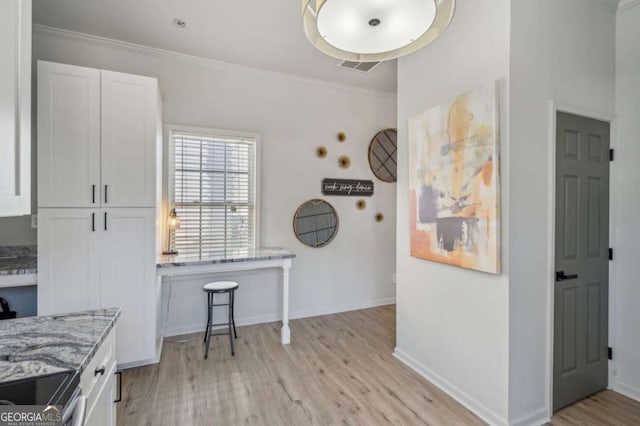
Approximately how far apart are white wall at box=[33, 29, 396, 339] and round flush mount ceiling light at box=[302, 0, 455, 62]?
2.49 m

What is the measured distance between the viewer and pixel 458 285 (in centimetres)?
231

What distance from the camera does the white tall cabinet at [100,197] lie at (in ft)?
8.01

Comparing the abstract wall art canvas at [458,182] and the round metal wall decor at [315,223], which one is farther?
the round metal wall decor at [315,223]

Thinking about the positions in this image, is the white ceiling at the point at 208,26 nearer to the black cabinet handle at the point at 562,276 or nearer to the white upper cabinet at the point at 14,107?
the white upper cabinet at the point at 14,107

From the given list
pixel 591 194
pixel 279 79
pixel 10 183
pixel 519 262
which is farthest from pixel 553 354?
pixel 279 79

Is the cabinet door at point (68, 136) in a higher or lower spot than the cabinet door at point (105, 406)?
higher

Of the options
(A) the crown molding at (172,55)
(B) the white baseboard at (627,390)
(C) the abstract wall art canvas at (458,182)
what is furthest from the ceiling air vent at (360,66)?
(B) the white baseboard at (627,390)

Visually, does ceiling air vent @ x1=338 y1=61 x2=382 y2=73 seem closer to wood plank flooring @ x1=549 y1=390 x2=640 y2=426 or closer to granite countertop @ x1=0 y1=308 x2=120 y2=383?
granite countertop @ x1=0 y1=308 x2=120 y2=383

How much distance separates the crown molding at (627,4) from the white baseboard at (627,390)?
2911mm

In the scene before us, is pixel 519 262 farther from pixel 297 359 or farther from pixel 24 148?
Result: pixel 24 148

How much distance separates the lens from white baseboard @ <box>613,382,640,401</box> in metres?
2.32

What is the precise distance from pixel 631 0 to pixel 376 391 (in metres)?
3.56

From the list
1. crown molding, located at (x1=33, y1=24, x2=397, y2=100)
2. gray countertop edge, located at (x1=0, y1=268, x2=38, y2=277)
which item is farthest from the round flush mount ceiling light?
gray countertop edge, located at (x1=0, y1=268, x2=38, y2=277)

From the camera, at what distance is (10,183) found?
1228 millimetres
